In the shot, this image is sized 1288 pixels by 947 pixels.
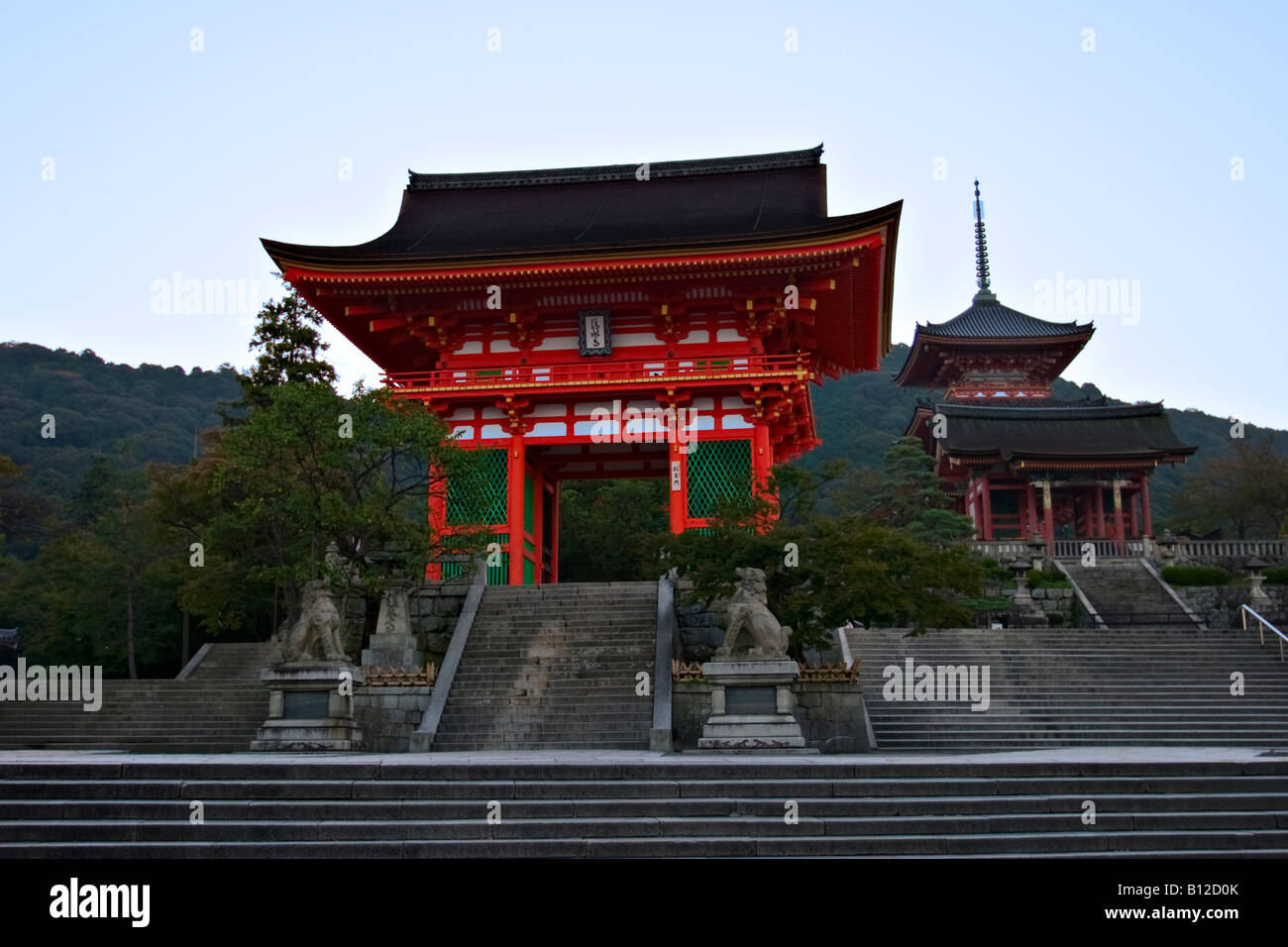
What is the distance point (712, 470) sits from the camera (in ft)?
71.6

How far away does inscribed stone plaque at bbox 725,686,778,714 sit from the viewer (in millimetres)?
12438

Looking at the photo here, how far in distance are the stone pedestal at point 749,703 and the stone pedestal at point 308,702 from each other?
4.72 meters

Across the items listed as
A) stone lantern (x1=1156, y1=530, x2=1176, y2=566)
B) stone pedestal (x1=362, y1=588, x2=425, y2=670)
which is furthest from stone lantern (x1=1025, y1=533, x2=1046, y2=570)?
stone pedestal (x1=362, y1=588, x2=425, y2=670)

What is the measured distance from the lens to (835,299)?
23516 mm

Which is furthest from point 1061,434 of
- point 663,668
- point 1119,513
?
point 663,668

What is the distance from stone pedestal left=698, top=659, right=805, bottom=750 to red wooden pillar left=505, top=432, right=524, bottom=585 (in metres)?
9.63

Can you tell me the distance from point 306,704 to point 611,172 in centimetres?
1839

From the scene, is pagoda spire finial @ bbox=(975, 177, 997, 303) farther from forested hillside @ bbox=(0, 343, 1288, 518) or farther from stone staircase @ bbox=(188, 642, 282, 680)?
stone staircase @ bbox=(188, 642, 282, 680)

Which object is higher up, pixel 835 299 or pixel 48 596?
pixel 835 299

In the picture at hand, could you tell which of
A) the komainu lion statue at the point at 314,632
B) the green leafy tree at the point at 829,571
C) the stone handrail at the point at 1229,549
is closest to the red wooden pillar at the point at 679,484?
the green leafy tree at the point at 829,571

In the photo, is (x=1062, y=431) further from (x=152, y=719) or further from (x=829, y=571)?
(x=152, y=719)
